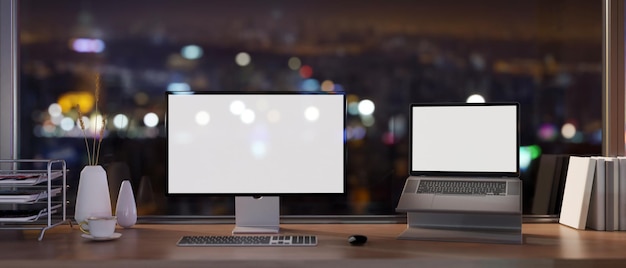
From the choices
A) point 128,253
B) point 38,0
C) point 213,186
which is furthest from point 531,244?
point 38,0

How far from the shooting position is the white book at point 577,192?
2.41 m

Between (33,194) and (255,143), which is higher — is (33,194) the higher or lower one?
the lower one

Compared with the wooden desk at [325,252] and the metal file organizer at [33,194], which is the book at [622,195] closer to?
the wooden desk at [325,252]

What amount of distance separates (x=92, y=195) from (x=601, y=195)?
1867 mm

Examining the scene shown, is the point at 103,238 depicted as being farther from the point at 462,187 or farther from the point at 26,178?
the point at 462,187

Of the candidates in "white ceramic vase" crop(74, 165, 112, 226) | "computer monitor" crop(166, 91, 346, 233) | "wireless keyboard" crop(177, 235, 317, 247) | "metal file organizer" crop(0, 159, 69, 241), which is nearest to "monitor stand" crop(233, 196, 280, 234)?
"computer monitor" crop(166, 91, 346, 233)

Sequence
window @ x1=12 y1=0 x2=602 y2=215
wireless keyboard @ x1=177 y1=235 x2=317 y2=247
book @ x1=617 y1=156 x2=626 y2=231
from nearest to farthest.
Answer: wireless keyboard @ x1=177 y1=235 x2=317 y2=247, book @ x1=617 y1=156 x2=626 y2=231, window @ x1=12 y1=0 x2=602 y2=215

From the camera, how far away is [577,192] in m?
2.47

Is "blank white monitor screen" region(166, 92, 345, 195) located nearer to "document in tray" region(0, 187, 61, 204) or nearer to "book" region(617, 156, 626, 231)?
"document in tray" region(0, 187, 61, 204)

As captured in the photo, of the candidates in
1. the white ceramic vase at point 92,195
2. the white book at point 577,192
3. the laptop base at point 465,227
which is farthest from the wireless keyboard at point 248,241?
the white book at point 577,192

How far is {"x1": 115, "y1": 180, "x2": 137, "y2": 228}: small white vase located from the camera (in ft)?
8.09

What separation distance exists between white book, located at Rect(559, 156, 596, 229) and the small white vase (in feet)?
5.41

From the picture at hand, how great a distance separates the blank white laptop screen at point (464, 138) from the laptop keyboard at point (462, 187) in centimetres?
5

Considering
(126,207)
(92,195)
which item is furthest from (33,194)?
(126,207)
